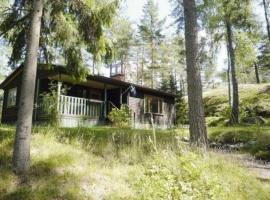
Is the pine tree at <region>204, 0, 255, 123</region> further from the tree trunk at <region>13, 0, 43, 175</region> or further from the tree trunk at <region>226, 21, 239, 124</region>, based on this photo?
the tree trunk at <region>13, 0, 43, 175</region>

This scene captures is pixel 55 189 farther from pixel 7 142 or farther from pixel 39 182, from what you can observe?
pixel 7 142

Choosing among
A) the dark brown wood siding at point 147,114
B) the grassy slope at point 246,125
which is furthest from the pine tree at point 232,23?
the dark brown wood siding at point 147,114

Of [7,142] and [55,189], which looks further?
[7,142]

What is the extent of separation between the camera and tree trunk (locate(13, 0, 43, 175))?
4.64 meters

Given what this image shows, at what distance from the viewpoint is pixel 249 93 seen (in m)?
26.0

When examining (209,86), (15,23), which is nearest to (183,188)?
(15,23)

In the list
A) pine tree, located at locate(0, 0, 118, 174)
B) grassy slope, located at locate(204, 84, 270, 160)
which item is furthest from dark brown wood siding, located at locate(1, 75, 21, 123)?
grassy slope, located at locate(204, 84, 270, 160)

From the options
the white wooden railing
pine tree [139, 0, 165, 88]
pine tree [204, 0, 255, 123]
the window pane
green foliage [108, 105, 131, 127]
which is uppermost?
pine tree [139, 0, 165, 88]

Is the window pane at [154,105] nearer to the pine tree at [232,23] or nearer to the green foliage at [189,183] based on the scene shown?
the pine tree at [232,23]

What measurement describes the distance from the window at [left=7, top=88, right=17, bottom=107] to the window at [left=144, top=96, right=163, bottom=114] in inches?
345

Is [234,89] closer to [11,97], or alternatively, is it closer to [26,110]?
[11,97]

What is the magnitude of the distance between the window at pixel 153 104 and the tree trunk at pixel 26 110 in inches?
589

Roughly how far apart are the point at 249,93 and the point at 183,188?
24526 mm

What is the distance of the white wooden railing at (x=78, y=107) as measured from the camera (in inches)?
524
